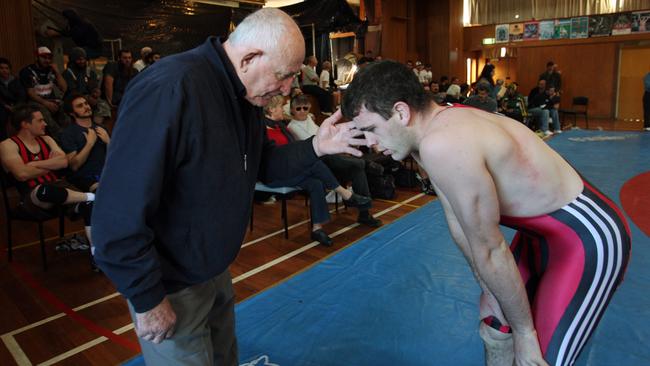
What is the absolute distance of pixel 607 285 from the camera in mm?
1358

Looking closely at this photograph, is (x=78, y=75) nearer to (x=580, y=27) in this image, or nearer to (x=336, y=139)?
(x=336, y=139)

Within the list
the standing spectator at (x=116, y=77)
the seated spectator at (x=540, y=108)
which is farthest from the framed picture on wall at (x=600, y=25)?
the standing spectator at (x=116, y=77)

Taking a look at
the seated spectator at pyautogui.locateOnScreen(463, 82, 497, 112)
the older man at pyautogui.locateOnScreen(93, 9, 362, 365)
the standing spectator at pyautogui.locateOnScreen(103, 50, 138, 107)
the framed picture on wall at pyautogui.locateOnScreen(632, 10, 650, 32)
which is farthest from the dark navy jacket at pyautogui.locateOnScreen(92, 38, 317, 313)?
the framed picture on wall at pyautogui.locateOnScreen(632, 10, 650, 32)

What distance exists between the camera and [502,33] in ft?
50.5

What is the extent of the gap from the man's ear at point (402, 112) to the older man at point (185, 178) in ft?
1.04

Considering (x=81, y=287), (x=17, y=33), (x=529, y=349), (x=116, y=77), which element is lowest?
(x=81, y=287)

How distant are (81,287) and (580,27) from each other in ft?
51.0

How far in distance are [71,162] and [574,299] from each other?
383cm

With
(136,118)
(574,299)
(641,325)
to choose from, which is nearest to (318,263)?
(641,325)

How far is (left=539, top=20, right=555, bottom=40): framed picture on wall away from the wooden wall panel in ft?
46.8

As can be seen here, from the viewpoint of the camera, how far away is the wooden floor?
7.91 ft

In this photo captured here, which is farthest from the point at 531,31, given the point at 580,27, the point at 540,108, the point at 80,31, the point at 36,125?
the point at 36,125

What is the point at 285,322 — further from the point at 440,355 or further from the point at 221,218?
the point at 221,218

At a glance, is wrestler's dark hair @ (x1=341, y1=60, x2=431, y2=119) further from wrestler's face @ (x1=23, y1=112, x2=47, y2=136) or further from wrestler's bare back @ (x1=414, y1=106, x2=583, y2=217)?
wrestler's face @ (x1=23, y1=112, x2=47, y2=136)
